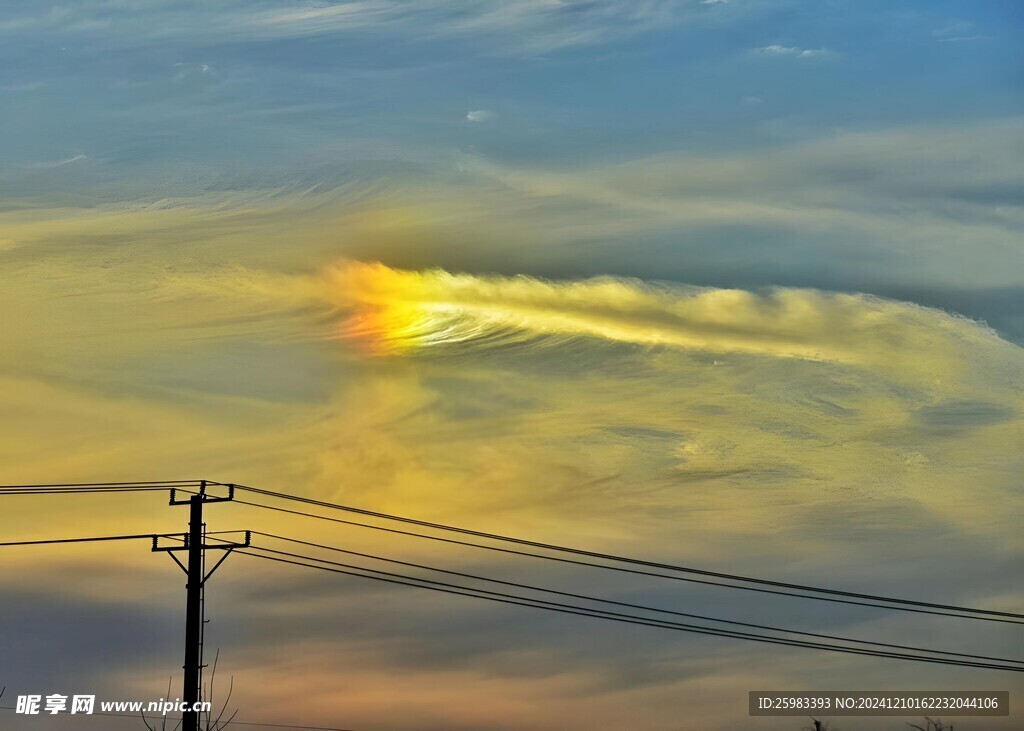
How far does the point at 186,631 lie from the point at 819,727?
161ft

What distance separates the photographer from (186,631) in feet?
245

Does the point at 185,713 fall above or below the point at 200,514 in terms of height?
below

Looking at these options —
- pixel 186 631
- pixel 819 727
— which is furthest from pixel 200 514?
pixel 819 727

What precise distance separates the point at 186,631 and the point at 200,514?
4.48 m

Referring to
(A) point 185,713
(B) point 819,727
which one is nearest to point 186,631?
(A) point 185,713

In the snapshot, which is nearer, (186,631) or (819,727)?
(186,631)

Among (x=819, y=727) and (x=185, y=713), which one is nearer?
(x=185, y=713)

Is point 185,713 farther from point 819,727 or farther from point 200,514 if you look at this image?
point 819,727

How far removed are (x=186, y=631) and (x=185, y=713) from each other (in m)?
3.41

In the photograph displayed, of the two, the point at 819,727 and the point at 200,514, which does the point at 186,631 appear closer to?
the point at 200,514

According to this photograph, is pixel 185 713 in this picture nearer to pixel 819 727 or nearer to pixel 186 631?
pixel 186 631

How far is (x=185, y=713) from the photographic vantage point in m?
72.4

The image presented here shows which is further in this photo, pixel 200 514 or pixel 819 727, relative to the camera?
pixel 819 727

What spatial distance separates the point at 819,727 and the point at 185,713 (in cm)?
5001
